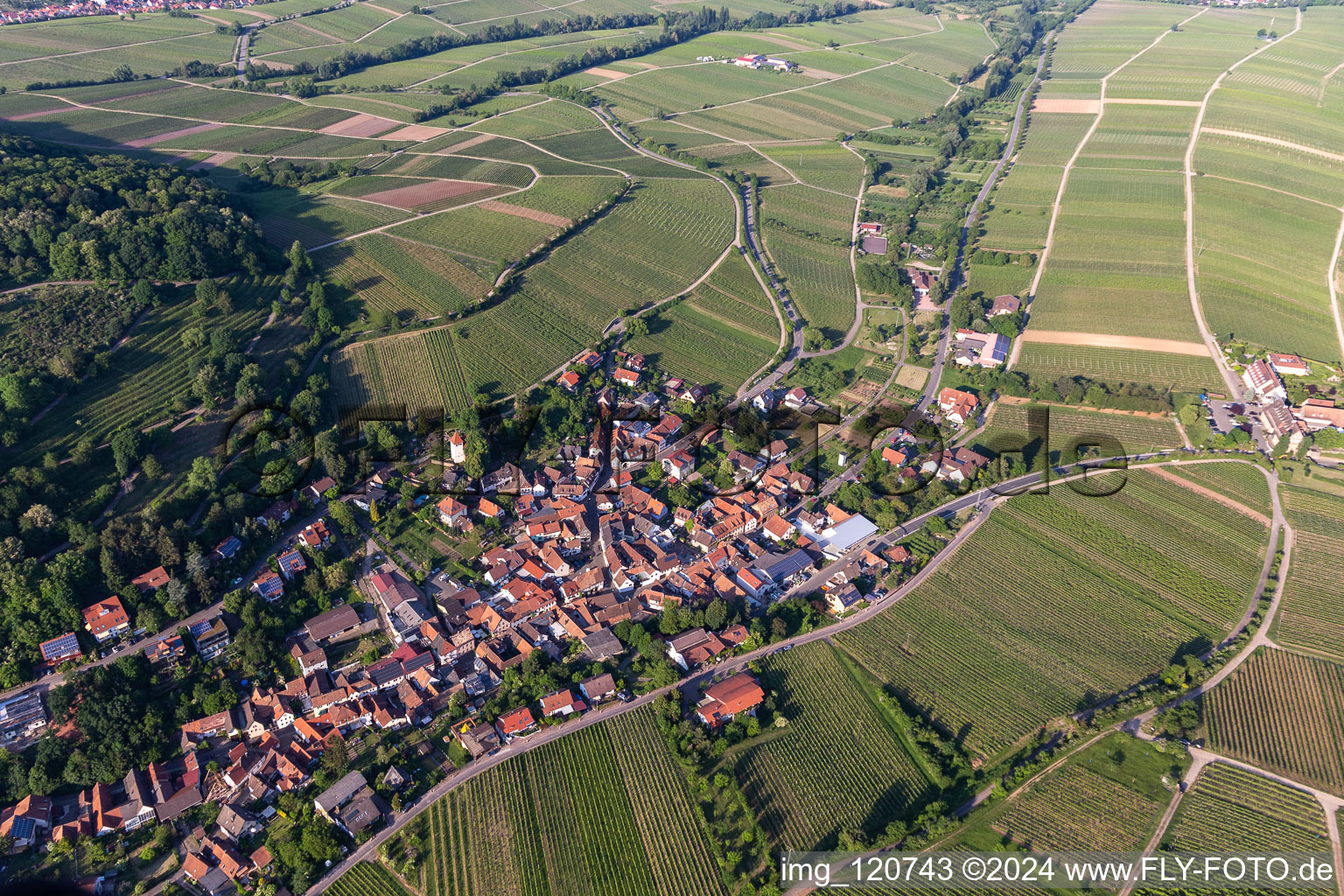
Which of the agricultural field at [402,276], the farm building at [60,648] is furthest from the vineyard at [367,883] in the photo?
the agricultural field at [402,276]

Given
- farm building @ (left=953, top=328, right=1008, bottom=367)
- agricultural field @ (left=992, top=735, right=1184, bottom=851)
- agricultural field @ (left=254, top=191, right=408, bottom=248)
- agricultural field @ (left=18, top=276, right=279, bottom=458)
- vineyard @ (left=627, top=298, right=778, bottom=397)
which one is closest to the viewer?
agricultural field @ (left=992, top=735, right=1184, bottom=851)

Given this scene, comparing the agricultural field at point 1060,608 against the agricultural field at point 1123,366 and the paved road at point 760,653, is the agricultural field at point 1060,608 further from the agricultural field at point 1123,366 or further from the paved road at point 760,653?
the agricultural field at point 1123,366

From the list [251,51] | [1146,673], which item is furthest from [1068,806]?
[251,51]

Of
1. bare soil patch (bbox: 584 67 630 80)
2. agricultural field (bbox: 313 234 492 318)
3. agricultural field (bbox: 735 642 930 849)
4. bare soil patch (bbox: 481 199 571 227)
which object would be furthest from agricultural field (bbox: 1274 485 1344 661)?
bare soil patch (bbox: 584 67 630 80)

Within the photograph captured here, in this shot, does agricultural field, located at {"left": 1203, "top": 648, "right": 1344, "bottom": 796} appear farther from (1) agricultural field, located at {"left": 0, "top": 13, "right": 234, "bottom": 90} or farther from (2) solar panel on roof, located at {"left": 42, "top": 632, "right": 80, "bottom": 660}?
(1) agricultural field, located at {"left": 0, "top": 13, "right": 234, "bottom": 90}

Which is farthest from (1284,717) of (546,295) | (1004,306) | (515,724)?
(546,295)

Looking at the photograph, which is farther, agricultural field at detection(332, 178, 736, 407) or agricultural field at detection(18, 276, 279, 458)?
agricultural field at detection(332, 178, 736, 407)

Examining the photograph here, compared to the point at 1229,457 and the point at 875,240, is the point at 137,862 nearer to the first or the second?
the point at 1229,457
